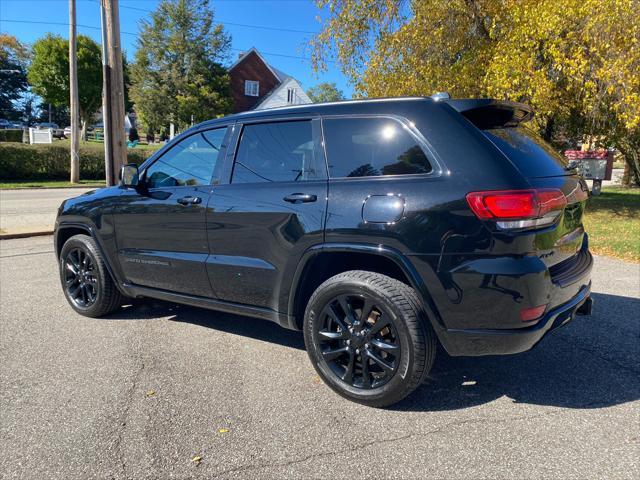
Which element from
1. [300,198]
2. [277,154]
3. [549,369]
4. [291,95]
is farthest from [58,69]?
[549,369]

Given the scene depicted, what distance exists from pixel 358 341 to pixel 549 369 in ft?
4.91

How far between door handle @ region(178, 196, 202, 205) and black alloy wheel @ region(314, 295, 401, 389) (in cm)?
135

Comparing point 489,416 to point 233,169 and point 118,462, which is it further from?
point 233,169

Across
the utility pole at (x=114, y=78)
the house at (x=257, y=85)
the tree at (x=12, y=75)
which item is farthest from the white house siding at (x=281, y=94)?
the tree at (x=12, y=75)

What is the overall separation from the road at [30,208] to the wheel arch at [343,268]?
7.96 meters

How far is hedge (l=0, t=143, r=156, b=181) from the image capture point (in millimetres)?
20027

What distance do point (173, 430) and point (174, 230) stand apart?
5.37 feet

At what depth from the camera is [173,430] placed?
2787mm

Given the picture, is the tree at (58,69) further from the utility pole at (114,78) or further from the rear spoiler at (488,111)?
the rear spoiler at (488,111)

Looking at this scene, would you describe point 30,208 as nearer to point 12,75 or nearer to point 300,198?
point 300,198

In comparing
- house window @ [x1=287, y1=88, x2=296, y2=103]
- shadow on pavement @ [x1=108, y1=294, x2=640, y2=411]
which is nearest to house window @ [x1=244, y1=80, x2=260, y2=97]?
house window @ [x1=287, y1=88, x2=296, y2=103]

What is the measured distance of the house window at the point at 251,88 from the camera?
151ft

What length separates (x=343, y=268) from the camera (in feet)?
10.7

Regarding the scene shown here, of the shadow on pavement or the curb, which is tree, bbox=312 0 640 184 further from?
the curb
